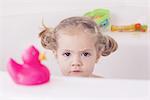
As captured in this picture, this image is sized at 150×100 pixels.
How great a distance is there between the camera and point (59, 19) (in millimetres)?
1609

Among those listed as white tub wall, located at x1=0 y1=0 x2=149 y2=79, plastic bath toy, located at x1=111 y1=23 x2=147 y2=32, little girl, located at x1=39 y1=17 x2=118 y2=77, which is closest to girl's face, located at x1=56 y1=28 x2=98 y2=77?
little girl, located at x1=39 y1=17 x2=118 y2=77

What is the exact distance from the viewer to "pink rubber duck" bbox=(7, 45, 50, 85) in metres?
0.78

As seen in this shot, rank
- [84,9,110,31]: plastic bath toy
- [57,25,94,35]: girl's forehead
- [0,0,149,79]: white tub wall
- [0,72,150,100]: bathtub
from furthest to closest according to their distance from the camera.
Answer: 1. [84,9,110,31]: plastic bath toy
2. [0,0,149,79]: white tub wall
3. [57,25,94,35]: girl's forehead
4. [0,72,150,100]: bathtub

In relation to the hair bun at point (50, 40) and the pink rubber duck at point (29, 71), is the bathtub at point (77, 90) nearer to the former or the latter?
the pink rubber duck at point (29, 71)

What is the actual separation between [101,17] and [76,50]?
0.47 metres

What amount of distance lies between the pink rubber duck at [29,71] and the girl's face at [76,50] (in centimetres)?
41

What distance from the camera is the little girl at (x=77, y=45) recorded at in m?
1.20

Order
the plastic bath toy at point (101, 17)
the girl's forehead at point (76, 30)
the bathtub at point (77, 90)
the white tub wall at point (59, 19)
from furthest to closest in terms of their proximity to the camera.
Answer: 1. the plastic bath toy at point (101, 17)
2. the white tub wall at point (59, 19)
3. the girl's forehead at point (76, 30)
4. the bathtub at point (77, 90)

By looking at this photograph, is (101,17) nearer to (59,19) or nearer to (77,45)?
(59,19)

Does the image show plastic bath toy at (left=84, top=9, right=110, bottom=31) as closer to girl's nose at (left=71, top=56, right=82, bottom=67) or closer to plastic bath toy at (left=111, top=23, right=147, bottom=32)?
plastic bath toy at (left=111, top=23, right=147, bottom=32)

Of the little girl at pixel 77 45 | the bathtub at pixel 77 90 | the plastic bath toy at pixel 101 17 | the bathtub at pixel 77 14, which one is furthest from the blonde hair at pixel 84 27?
the bathtub at pixel 77 90

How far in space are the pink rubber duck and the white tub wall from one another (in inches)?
27.7

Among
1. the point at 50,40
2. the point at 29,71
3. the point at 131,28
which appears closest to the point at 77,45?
the point at 50,40

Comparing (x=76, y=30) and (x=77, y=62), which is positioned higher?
(x=76, y=30)
